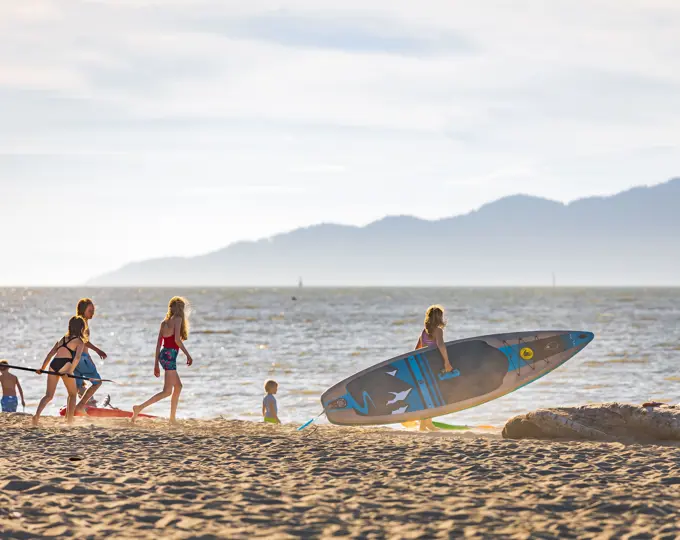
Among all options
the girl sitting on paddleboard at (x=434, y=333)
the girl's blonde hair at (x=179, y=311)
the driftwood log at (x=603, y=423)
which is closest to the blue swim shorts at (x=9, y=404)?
the girl's blonde hair at (x=179, y=311)

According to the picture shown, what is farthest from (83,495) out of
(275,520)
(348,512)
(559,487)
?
(559,487)

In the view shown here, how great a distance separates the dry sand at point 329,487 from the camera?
559 centimetres

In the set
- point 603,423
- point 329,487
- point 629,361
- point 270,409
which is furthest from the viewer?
point 629,361

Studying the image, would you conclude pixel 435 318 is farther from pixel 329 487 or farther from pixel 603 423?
pixel 329 487

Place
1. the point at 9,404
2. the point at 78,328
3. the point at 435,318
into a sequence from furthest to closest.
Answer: the point at 9,404 → the point at 435,318 → the point at 78,328

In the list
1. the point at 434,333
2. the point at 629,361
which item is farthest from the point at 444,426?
the point at 629,361

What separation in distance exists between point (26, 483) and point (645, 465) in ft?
17.9

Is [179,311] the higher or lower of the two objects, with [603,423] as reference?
higher

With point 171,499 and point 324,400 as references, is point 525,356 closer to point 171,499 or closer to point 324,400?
point 324,400

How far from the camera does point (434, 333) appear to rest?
11.6m

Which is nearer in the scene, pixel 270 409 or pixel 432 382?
pixel 432 382

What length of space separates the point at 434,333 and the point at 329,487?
16.6 feet

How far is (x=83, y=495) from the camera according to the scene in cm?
639

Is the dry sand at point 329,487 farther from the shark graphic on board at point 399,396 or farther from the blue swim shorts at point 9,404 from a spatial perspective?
the blue swim shorts at point 9,404
